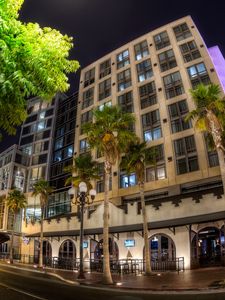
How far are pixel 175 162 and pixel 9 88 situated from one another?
127 ft

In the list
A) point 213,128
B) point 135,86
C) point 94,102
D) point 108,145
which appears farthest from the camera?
point 94,102

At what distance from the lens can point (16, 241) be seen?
2586 inches

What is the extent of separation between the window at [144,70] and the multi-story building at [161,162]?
0.21m

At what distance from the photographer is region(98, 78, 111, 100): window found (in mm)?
57969

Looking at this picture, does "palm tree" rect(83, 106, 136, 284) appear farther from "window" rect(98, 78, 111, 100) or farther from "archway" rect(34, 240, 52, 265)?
"window" rect(98, 78, 111, 100)

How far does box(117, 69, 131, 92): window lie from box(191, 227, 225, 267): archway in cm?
3194

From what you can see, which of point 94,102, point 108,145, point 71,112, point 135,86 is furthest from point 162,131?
point 71,112

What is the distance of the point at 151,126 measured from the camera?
4841 cm

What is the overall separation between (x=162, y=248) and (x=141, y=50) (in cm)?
3843

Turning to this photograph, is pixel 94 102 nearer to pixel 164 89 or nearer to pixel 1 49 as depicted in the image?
pixel 164 89

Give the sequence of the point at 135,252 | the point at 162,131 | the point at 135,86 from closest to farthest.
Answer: the point at 135,252
the point at 162,131
the point at 135,86

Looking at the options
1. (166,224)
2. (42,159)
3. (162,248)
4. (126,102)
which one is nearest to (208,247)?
(162,248)

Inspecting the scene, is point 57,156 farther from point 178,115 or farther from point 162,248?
point 162,248

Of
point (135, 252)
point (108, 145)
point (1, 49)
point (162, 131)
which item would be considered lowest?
point (135, 252)
